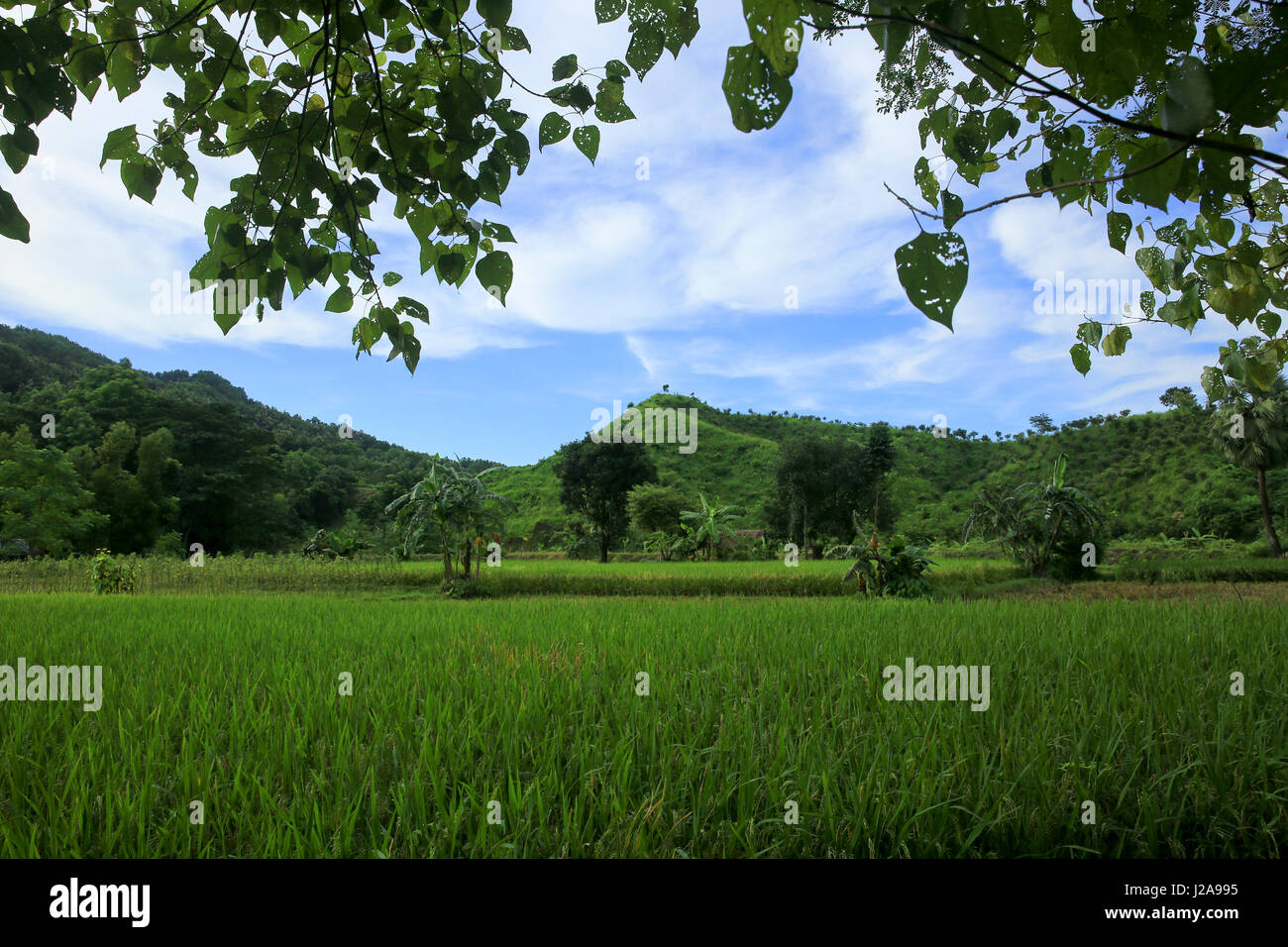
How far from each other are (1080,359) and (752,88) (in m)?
1.84

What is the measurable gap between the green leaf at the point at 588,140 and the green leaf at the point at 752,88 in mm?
764

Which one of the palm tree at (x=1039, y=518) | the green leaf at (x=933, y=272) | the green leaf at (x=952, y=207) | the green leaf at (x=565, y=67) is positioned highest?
the green leaf at (x=565, y=67)

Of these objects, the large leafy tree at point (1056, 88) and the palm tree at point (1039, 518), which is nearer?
the large leafy tree at point (1056, 88)

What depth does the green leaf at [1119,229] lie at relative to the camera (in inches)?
56.9

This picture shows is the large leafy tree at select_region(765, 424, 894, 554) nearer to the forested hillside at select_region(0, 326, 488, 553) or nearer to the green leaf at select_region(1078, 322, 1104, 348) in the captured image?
the forested hillside at select_region(0, 326, 488, 553)

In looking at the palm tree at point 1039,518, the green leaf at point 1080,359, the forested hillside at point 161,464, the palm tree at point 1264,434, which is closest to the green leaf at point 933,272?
the green leaf at point 1080,359

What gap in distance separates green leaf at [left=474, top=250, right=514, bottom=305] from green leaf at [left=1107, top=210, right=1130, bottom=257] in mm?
1518

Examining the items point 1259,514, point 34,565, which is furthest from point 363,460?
point 1259,514

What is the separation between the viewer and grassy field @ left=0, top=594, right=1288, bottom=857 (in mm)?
1494

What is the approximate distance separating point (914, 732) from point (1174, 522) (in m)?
23.7

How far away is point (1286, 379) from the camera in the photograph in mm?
15000

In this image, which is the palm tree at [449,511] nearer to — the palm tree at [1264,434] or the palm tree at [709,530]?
the palm tree at [709,530]
